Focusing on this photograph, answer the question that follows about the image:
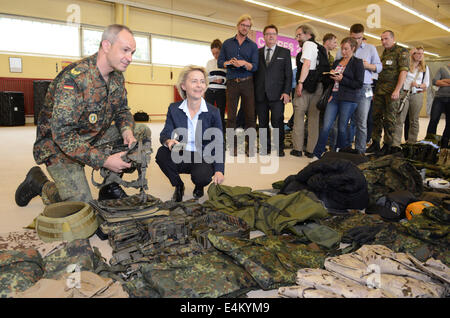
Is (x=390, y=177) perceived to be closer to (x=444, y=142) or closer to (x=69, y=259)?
(x=69, y=259)

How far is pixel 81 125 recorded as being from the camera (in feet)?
7.33

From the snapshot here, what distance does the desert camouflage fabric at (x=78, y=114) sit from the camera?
2020 mm

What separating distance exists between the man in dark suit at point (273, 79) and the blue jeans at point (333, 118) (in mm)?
581

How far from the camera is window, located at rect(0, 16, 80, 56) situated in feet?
25.7

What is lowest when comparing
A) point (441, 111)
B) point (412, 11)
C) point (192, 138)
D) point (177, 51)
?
point (192, 138)

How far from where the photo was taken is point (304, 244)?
182 centimetres

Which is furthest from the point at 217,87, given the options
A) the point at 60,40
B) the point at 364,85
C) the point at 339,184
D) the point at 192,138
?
the point at 60,40

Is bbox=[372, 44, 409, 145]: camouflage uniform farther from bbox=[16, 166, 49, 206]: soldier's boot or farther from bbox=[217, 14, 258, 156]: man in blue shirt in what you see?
bbox=[16, 166, 49, 206]: soldier's boot

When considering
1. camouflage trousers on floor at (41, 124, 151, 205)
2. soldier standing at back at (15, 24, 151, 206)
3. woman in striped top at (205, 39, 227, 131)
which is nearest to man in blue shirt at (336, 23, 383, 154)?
woman in striped top at (205, 39, 227, 131)

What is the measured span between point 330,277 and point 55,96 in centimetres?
184

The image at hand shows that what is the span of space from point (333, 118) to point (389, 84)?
117 centimetres

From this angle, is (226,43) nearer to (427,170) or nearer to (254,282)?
(427,170)

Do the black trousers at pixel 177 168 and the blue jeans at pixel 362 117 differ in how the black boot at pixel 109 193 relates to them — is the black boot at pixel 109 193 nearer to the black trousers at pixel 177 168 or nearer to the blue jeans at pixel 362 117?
the black trousers at pixel 177 168
